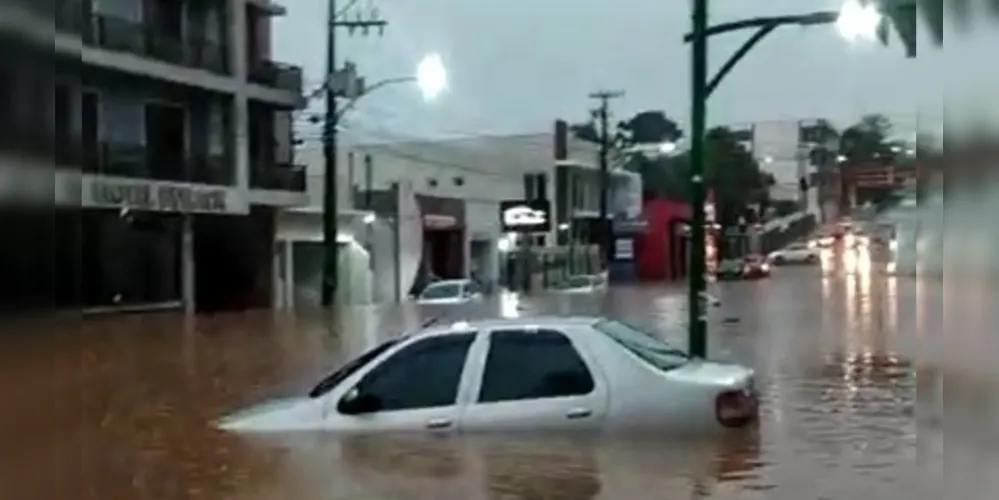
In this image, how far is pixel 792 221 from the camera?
73.8 metres

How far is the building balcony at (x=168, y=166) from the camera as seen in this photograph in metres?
37.6

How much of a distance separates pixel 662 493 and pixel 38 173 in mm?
8175

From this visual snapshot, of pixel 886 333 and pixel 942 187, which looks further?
pixel 886 333

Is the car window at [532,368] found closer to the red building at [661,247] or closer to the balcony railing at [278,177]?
the balcony railing at [278,177]

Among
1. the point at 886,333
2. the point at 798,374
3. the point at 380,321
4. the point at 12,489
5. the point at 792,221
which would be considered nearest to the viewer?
the point at 12,489

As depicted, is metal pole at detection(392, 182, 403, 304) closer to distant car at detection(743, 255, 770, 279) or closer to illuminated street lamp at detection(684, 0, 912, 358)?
distant car at detection(743, 255, 770, 279)

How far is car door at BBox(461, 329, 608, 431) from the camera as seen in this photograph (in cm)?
955

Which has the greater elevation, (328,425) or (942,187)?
Result: (942,187)

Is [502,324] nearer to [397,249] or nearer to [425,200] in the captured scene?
[397,249]

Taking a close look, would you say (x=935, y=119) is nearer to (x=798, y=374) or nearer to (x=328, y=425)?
(x=328, y=425)

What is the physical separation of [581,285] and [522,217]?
23.4ft

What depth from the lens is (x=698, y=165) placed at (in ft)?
54.9

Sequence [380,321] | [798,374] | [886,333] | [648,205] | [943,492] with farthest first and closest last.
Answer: [648,205], [380,321], [886,333], [798,374], [943,492]

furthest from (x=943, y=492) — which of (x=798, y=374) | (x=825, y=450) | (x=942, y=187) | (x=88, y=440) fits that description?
(x=798, y=374)
